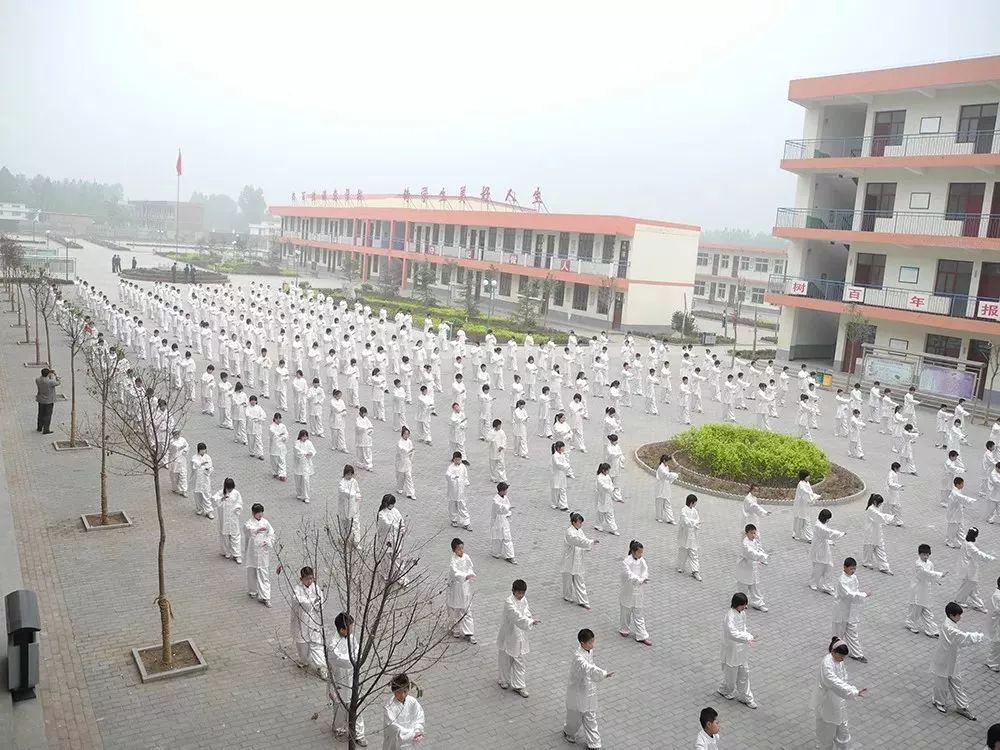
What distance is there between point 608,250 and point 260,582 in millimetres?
31112

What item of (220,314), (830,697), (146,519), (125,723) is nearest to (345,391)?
(146,519)

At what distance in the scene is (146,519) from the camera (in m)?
11.2

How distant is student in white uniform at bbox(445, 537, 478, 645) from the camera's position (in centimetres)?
856

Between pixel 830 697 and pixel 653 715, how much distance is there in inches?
59.6

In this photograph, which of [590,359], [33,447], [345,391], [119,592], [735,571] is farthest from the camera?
[590,359]

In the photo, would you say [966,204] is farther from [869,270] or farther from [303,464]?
[303,464]

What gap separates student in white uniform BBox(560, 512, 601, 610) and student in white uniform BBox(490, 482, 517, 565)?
3.82ft

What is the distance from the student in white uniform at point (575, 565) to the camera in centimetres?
948

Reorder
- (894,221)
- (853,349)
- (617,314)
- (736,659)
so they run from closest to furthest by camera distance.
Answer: (736,659) → (894,221) → (853,349) → (617,314)

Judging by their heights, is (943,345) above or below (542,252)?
below

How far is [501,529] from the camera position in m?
10.7

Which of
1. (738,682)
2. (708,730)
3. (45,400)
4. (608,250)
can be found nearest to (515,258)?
(608,250)

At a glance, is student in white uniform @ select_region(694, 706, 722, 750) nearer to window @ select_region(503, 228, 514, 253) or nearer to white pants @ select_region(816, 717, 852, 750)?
white pants @ select_region(816, 717, 852, 750)

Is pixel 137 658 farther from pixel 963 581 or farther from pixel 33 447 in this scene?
pixel 963 581
